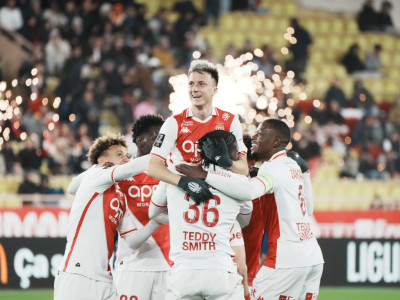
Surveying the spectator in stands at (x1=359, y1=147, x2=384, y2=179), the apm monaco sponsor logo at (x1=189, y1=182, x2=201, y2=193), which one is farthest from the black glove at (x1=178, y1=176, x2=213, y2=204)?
the spectator in stands at (x1=359, y1=147, x2=384, y2=179)

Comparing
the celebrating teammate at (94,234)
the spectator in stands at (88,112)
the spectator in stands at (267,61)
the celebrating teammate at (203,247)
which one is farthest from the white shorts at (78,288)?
the spectator in stands at (267,61)

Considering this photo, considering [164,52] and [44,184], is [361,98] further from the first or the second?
[44,184]

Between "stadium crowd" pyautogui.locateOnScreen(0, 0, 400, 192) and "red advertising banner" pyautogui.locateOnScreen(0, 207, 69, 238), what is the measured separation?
2.99 meters

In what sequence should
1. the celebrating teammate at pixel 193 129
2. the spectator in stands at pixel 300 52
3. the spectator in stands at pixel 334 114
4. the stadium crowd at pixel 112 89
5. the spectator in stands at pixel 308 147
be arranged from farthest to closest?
the spectator in stands at pixel 300 52 → the spectator in stands at pixel 334 114 → the spectator in stands at pixel 308 147 → the stadium crowd at pixel 112 89 → the celebrating teammate at pixel 193 129

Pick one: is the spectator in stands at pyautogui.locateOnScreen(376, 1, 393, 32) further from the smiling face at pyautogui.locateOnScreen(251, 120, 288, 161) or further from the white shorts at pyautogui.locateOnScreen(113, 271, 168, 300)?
the white shorts at pyautogui.locateOnScreen(113, 271, 168, 300)

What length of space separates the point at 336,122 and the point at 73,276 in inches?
512

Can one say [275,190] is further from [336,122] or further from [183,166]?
[336,122]

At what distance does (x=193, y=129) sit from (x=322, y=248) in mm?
6902

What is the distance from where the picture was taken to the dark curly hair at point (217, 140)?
515 cm

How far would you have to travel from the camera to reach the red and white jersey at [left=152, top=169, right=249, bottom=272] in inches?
201

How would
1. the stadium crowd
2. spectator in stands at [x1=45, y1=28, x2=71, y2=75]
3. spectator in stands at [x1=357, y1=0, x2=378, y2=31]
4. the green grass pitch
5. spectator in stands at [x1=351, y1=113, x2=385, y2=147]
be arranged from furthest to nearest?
spectator in stands at [x1=357, y1=0, x2=378, y2=31] < spectator in stands at [x1=45, y1=28, x2=71, y2=75] < spectator in stands at [x1=351, y1=113, x2=385, y2=147] < the stadium crowd < the green grass pitch

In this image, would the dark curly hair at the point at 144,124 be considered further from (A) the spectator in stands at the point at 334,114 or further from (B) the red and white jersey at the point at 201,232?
(A) the spectator in stands at the point at 334,114

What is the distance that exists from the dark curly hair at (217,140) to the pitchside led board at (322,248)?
21.8 feet

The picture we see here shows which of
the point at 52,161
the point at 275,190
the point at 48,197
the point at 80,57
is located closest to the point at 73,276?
the point at 275,190
